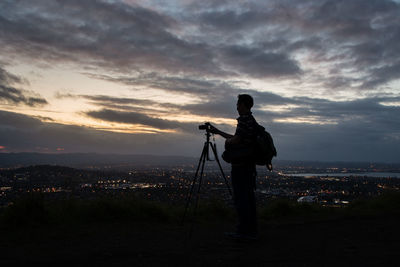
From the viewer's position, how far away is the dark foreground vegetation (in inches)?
160

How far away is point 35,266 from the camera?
3.76m

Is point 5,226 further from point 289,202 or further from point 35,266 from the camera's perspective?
point 289,202

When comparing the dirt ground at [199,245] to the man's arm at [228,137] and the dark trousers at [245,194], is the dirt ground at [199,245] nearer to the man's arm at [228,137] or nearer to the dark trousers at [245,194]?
the dark trousers at [245,194]

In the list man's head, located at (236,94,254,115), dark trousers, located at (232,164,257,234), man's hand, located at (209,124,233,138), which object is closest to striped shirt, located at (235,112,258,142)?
man's head, located at (236,94,254,115)

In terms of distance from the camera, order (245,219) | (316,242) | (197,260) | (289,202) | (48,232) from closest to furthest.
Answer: (197,260) → (316,242) → (245,219) → (48,232) → (289,202)

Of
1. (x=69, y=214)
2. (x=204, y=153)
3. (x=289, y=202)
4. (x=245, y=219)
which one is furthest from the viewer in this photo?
(x=289, y=202)

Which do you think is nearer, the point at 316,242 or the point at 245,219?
the point at 316,242

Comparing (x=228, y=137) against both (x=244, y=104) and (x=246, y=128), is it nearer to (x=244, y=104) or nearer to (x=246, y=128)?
(x=246, y=128)

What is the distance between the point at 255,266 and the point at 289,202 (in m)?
5.55

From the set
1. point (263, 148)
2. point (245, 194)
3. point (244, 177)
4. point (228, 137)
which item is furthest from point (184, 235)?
point (263, 148)

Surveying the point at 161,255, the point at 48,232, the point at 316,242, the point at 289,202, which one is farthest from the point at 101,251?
the point at 289,202

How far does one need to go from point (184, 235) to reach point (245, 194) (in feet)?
4.67

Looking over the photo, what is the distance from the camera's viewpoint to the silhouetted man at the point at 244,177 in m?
5.33

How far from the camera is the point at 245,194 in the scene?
5477mm
